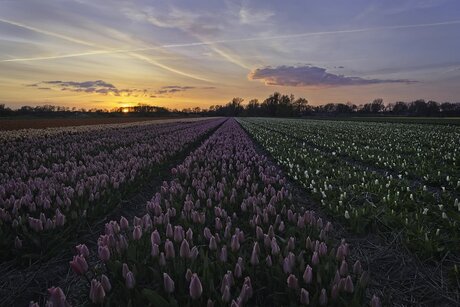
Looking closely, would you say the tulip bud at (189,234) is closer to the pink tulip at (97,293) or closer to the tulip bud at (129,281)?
the tulip bud at (129,281)

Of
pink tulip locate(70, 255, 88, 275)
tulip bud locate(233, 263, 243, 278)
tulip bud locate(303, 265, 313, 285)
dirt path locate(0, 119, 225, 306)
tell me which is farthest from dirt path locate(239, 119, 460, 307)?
dirt path locate(0, 119, 225, 306)

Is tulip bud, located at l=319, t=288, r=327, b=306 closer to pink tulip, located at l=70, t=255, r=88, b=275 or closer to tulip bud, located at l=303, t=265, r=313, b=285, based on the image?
tulip bud, located at l=303, t=265, r=313, b=285

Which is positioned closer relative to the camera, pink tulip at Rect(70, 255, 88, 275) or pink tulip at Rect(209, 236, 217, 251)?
pink tulip at Rect(70, 255, 88, 275)

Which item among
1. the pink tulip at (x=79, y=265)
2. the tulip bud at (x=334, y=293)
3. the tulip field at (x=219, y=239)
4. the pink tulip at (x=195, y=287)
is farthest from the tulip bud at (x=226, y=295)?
the pink tulip at (x=79, y=265)

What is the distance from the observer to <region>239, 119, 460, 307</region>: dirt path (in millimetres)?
3633

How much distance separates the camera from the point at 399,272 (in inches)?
166

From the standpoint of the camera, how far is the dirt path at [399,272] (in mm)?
3633

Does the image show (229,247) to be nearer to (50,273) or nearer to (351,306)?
(351,306)

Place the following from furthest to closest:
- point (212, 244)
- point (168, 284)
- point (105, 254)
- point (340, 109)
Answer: point (340, 109) → point (212, 244) → point (105, 254) → point (168, 284)

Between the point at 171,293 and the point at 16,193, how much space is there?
4268mm

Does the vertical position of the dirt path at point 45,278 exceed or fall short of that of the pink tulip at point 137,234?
it falls short

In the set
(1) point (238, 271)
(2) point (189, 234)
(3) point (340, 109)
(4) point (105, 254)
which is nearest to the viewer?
(1) point (238, 271)

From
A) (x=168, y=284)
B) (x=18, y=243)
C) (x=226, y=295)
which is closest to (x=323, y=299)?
(x=226, y=295)

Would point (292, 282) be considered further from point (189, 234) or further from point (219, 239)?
point (189, 234)
